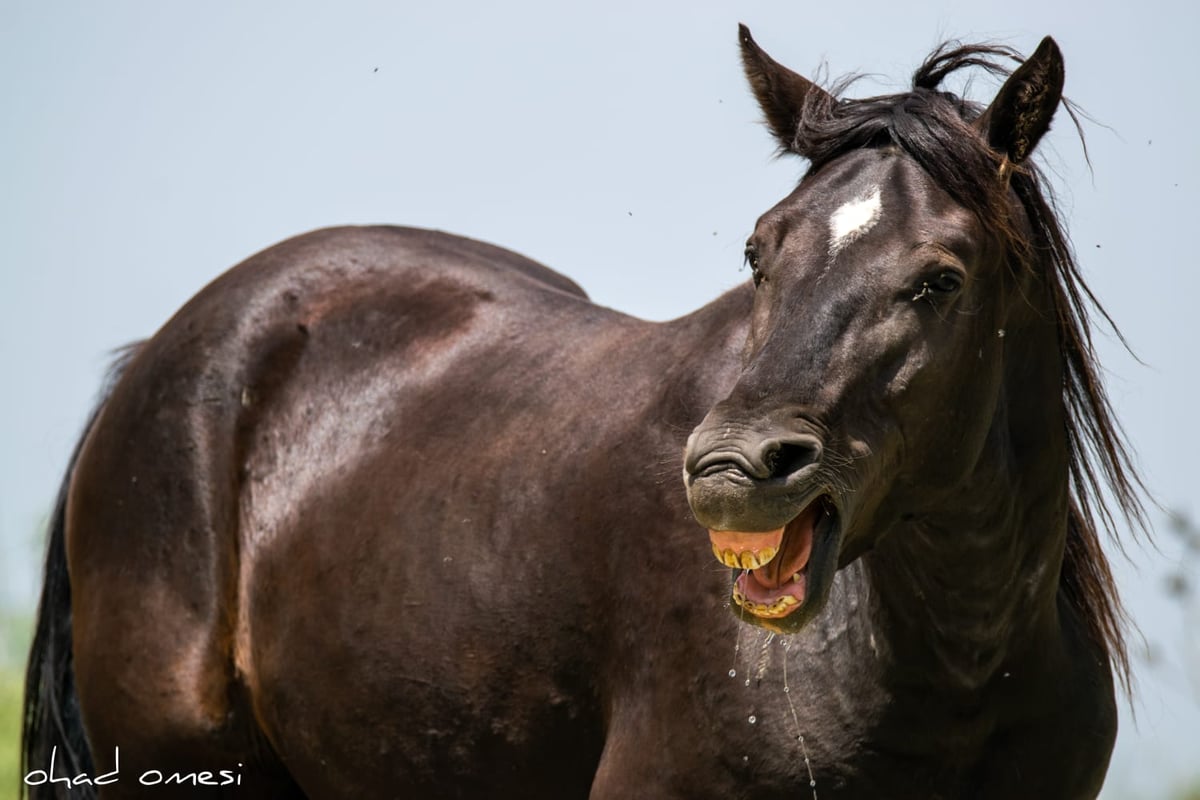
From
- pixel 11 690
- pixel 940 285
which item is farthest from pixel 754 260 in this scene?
pixel 11 690

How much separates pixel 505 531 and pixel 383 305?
1030 millimetres

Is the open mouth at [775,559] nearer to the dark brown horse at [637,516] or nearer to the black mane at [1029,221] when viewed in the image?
the dark brown horse at [637,516]

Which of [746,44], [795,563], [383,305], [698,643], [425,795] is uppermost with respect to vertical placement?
[746,44]

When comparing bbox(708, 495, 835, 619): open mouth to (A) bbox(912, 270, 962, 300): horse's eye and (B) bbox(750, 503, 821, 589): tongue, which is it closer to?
(B) bbox(750, 503, 821, 589): tongue

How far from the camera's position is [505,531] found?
3871 millimetres

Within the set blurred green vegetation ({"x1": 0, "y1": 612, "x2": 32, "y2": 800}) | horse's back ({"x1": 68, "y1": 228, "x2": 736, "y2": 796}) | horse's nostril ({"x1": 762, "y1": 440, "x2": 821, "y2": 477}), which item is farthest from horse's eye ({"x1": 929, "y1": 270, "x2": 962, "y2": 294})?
blurred green vegetation ({"x1": 0, "y1": 612, "x2": 32, "y2": 800})

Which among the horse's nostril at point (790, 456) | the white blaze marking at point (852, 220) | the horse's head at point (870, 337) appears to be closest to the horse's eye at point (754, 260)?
the horse's head at point (870, 337)

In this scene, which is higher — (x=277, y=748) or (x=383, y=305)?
(x=383, y=305)

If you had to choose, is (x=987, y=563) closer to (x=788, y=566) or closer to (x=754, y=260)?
(x=788, y=566)

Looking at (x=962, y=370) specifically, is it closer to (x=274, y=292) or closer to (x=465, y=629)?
(x=465, y=629)

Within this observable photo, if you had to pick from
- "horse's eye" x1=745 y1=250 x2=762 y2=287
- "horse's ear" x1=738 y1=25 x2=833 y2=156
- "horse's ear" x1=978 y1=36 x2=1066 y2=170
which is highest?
"horse's ear" x1=738 y1=25 x2=833 y2=156

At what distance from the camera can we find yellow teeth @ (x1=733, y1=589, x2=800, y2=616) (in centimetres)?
285

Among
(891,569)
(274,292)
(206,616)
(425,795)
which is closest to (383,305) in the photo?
(274,292)

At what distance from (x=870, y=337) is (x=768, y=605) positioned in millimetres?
515
